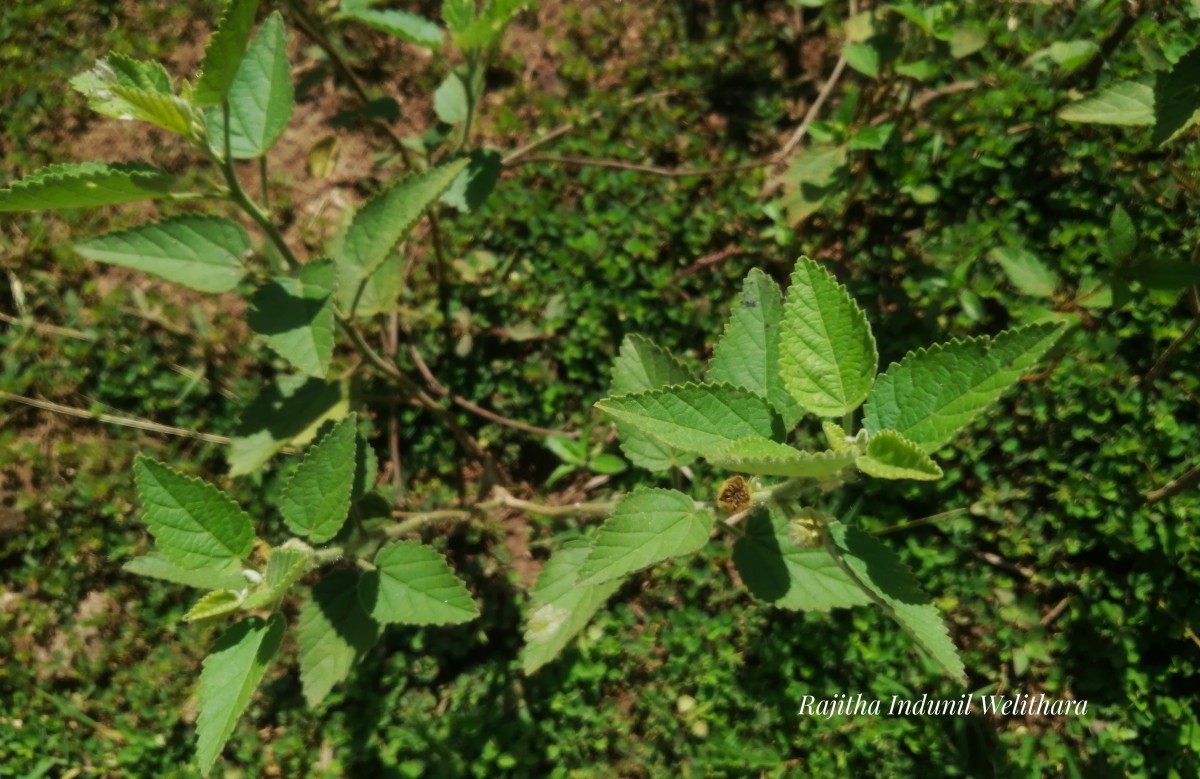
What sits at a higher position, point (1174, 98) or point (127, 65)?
point (127, 65)

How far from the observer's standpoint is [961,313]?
118 inches

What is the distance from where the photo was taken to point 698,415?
61.5 inches

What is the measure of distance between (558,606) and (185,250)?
4.28 feet

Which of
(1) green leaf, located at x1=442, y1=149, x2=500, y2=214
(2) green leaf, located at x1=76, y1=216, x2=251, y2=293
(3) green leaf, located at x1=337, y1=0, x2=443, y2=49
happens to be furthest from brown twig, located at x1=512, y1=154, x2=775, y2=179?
(2) green leaf, located at x1=76, y1=216, x2=251, y2=293

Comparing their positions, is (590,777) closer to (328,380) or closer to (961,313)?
(328,380)

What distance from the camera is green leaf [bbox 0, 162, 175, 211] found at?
1589 millimetres

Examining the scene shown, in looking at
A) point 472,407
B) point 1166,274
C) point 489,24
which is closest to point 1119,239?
point 1166,274

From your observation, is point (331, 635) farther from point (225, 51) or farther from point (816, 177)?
point (816, 177)

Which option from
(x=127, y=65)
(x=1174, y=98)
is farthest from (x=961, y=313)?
(x=127, y=65)

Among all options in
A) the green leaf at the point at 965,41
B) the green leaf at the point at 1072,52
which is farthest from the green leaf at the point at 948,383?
the green leaf at the point at 1072,52

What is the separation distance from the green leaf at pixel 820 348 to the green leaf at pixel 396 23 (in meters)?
1.33

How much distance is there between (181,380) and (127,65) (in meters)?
1.87

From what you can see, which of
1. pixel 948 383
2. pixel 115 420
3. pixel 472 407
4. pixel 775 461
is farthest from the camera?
pixel 115 420

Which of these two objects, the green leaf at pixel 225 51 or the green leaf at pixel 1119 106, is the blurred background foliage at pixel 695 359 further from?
the green leaf at pixel 225 51
